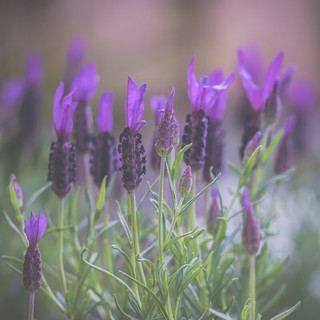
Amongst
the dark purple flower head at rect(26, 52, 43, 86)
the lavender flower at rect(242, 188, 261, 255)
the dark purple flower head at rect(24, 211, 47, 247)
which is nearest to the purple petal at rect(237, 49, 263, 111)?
the lavender flower at rect(242, 188, 261, 255)

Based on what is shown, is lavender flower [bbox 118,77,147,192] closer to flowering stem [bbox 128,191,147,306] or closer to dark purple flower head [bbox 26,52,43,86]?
flowering stem [bbox 128,191,147,306]

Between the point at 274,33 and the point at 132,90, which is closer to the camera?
the point at 132,90

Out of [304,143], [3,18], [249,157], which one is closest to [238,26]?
[3,18]

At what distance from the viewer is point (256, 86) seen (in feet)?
1.84

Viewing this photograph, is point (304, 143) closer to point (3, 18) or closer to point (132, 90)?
point (132, 90)

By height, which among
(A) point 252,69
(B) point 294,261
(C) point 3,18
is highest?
(C) point 3,18

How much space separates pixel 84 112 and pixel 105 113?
6 cm

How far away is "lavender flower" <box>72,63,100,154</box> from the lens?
0.59 metres

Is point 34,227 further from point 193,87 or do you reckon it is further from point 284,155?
point 284,155

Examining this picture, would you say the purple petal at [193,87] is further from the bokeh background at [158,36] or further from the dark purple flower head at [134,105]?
the bokeh background at [158,36]

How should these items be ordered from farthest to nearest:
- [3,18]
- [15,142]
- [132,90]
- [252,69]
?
[3,18] < [15,142] < [252,69] < [132,90]

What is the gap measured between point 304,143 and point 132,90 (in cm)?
72

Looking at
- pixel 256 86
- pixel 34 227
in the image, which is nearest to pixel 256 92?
pixel 256 86

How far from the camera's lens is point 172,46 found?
8.13 ft
